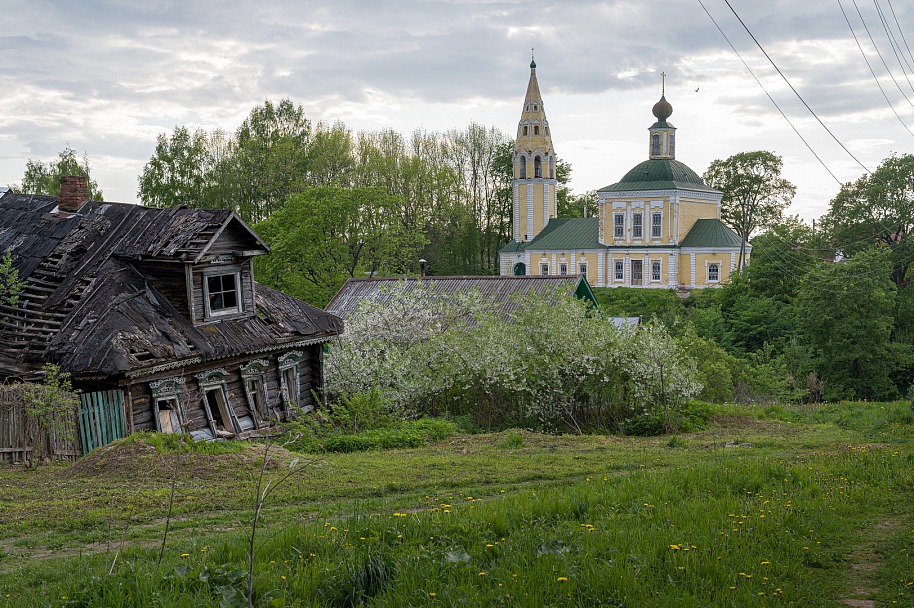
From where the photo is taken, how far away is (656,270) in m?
63.4

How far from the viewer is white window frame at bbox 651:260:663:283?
6319 cm

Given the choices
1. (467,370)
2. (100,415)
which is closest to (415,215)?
(467,370)

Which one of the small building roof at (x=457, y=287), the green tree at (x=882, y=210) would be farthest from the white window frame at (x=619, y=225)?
the small building roof at (x=457, y=287)

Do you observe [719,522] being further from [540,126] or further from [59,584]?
[540,126]

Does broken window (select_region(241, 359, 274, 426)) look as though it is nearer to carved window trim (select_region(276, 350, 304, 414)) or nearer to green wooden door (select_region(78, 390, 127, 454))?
carved window trim (select_region(276, 350, 304, 414))

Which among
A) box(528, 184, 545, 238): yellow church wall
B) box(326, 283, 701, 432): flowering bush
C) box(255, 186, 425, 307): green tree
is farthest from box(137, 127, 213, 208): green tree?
box(326, 283, 701, 432): flowering bush

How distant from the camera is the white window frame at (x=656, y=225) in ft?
206

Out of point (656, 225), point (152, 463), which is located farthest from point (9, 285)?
point (656, 225)

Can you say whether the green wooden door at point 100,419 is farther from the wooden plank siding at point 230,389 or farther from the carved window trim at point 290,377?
the carved window trim at point 290,377

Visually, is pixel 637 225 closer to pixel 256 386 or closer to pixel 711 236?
pixel 711 236

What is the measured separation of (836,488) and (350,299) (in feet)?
77.5

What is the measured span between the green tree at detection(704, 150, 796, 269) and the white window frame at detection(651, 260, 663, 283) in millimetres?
9259

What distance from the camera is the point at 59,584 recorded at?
6277 mm

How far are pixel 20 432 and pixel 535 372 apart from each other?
11.6 m
